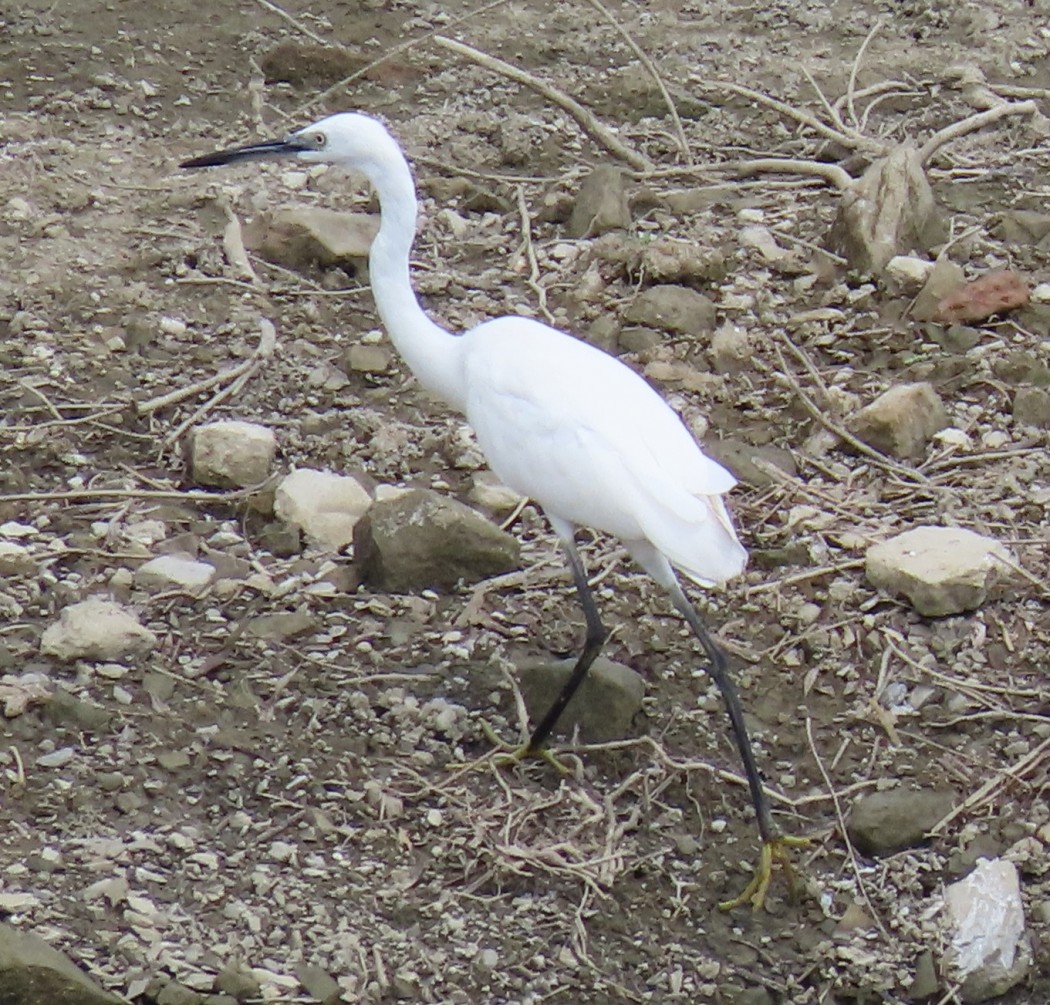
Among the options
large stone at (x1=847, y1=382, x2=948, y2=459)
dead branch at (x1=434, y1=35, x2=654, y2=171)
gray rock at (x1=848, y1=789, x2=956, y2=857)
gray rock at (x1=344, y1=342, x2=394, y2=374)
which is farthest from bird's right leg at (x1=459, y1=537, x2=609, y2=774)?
dead branch at (x1=434, y1=35, x2=654, y2=171)

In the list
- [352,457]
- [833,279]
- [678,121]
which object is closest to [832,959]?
[352,457]

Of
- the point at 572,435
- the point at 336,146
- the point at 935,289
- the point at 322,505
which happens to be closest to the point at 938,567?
the point at 572,435

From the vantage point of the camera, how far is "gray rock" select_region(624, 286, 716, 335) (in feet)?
15.7

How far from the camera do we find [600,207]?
517cm

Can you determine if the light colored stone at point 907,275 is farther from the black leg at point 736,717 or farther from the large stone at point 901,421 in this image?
the black leg at point 736,717

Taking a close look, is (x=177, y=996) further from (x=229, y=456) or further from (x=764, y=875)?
(x=229, y=456)

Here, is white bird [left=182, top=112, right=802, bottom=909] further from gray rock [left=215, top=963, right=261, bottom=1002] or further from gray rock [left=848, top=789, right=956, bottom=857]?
gray rock [left=215, top=963, right=261, bottom=1002]

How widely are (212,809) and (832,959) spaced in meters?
1.16

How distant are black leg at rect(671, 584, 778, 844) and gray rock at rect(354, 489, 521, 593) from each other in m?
0.65

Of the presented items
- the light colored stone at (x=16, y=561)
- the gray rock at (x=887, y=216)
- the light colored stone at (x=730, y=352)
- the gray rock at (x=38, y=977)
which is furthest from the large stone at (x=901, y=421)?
the gray rock at (x=38, y=977)

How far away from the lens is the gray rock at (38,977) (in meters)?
2.74

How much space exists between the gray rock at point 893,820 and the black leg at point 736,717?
161 millimetres

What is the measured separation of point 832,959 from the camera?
10.2 feet

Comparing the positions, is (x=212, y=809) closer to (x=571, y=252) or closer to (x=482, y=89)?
(x=571, y=252)
